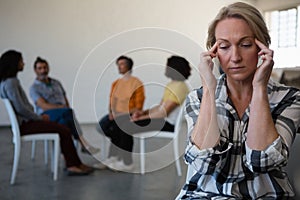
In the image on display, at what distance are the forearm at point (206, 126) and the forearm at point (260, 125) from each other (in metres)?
0.08

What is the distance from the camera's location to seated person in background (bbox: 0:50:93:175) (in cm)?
290

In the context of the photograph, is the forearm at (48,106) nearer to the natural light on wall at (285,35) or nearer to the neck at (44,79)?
the neck at (44,79)

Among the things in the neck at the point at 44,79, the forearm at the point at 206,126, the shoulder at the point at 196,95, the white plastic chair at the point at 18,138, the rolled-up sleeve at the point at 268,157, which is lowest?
the white plastic chair at the point at 18,138

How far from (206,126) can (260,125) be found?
123 millimetres

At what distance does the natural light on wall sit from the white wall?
0.63ft

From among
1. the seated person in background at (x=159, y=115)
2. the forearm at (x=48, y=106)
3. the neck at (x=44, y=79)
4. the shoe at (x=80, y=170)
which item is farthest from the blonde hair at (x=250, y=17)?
the neck at (x=44, y=79)

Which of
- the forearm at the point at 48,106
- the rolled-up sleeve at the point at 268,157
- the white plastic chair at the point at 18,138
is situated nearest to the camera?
the rolled-up sleeve at the point at 268,157

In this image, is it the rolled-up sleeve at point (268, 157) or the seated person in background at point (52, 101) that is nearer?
the rolled-up sleeve at point (268, 157)

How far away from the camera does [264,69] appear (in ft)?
3.05

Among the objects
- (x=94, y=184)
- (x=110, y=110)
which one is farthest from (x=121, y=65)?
(x=94, y=184)

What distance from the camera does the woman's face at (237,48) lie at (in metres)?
0.96

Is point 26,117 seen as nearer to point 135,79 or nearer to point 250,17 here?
point 135,79

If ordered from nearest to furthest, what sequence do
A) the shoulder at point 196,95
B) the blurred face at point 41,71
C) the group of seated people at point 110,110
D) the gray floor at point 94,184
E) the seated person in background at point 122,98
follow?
1. the shoulder at point 196,95
2. the seated person in background at point 122,98
3. the group of seated people at point 110,110
4. the gray floor at point 94,184
5. the blurred face at point 41,71

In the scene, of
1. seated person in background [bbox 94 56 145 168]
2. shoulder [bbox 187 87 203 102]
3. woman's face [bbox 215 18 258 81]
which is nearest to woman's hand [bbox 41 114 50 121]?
seated person in background [bbox 94 56 145 168]
